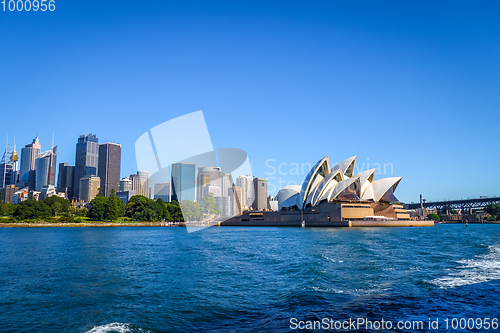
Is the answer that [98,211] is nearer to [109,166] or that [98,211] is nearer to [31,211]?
[31,211]

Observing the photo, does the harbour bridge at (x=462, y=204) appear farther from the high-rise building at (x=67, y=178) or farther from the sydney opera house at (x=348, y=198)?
the high-rise building at (x=67, y=178)

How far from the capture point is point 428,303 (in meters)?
9.52

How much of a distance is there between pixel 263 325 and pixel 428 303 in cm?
466

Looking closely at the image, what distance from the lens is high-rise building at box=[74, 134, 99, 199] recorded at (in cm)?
17898

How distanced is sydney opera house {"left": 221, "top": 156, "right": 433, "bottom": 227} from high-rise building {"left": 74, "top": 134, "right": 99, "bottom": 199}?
13755 centimetres

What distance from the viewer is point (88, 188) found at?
542 ft

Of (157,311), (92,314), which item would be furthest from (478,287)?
(92,314)

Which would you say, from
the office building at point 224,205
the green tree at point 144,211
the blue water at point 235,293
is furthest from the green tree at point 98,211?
the blue water at point 235,293

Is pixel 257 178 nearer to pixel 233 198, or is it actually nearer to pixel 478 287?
pixel 233 198

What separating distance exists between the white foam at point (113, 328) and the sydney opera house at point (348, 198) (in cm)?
5895

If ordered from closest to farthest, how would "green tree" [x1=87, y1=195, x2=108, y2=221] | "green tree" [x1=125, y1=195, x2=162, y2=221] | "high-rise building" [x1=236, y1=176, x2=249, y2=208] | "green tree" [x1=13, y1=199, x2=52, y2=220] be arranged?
"green tree" [x1=13, y1=199, x2=52, y2=220] → "green tree" [x1=87, y1=195, x2=108, y2=221] → "green tree" [x1=125, y1=195, x2=162, y2=221] → "high-rise building" [x1=236, y1=176, x2=249, y2=208]

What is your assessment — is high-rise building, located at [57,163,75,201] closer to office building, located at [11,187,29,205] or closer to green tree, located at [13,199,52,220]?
office building, located at [11,187,29,205]

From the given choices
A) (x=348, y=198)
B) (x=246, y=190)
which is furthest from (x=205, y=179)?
(x=246, y=190)

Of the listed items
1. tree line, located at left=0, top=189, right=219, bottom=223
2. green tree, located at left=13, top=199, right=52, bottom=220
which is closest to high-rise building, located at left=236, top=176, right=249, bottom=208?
tree line, located at left=0, top=189, right=219, bottom=223
